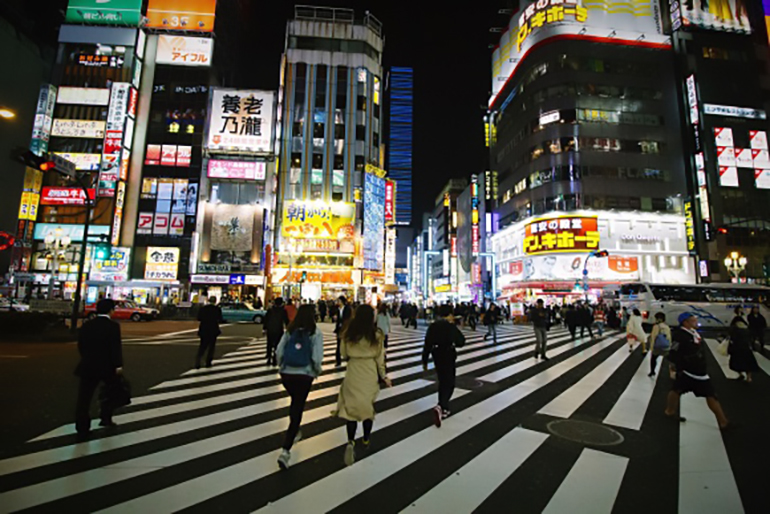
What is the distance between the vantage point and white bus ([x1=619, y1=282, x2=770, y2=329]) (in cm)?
Result: 2203

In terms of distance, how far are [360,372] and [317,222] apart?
37.6 meters

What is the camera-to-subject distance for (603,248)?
1457 inches

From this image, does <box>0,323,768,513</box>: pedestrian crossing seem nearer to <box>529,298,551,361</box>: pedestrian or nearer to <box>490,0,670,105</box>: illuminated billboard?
<box>529,298,551,361</box>: pedestrian

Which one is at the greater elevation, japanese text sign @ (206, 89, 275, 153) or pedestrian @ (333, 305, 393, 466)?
japanese text sign @ (206, 89, 275, 153)

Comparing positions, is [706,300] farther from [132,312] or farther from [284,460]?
[132,312]

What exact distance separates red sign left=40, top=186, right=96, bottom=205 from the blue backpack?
41.0m

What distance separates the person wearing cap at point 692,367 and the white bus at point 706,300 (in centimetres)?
1966

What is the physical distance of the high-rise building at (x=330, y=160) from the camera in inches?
1601

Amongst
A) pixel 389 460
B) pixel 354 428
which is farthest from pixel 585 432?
pixel 354 428

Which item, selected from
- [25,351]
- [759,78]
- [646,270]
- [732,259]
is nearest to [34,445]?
[25,351]

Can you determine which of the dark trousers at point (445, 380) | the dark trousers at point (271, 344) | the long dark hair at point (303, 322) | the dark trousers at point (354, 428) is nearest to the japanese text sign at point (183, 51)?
the dark trousers at point (271, 344)

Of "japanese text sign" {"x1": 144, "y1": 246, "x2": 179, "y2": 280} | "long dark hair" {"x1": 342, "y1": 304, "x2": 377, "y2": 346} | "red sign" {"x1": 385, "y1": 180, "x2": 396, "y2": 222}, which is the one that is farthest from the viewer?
"red sign" {"x1": 385, "y1": 180, "x2": 396, "y2": 222}

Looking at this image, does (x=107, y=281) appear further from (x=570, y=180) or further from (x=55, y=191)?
(x=570, y=180)

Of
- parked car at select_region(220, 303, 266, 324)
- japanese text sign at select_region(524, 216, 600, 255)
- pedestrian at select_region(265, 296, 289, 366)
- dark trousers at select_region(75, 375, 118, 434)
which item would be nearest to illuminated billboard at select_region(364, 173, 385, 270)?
japanese text sign at select_region(524, 216, 600, 255)
